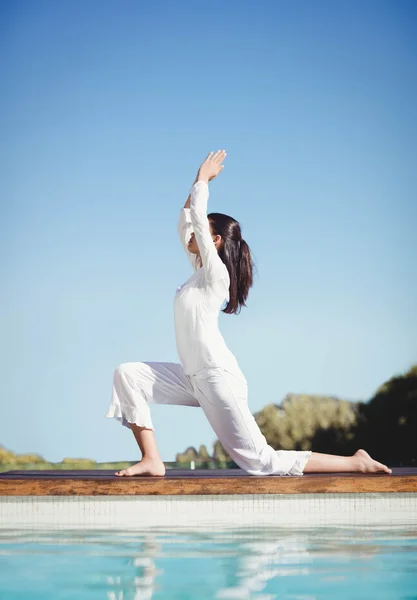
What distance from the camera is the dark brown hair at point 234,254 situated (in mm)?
4066

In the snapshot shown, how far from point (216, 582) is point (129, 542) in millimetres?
859

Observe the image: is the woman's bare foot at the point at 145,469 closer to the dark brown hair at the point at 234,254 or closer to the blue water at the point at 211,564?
the blue water at the point at 211,564

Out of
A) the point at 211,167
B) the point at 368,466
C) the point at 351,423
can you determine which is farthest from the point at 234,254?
the point at 351,423

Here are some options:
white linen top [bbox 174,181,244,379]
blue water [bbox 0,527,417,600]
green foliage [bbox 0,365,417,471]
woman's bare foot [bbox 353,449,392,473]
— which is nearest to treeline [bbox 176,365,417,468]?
green foliage [bbox 0,365,417,471]

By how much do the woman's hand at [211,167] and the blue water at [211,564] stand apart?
1.58 metres

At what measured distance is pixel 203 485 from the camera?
3.91 m

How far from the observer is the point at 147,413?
157 inches

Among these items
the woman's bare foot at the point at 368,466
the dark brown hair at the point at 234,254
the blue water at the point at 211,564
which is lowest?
the blue water at the point at 211,564

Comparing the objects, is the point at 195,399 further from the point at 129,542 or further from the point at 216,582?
the point at 216,582

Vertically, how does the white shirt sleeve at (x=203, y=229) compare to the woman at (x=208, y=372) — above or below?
above

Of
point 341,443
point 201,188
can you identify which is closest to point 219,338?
point 201,188

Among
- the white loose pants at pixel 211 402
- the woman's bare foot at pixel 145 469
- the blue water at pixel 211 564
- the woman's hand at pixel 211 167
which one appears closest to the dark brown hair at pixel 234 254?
the woman's hand at pixel 211 167

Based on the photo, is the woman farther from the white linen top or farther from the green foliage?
the green foliage

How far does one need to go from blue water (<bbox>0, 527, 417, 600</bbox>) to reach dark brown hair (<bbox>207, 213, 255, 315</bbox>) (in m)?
1.17
